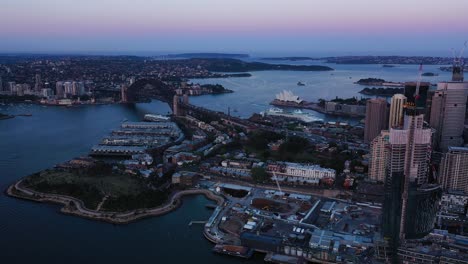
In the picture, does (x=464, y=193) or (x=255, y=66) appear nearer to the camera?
(x=464, y=193)

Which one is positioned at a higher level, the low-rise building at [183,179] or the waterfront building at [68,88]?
the waterfront building at [68,88]

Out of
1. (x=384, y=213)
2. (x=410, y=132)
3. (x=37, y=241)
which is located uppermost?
(x=410, y=132)

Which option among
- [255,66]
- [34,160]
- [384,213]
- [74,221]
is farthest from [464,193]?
[255,66]

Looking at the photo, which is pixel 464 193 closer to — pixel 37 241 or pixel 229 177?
pixel 229 177

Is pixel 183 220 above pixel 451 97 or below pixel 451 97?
below

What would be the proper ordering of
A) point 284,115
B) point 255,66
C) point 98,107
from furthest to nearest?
point 255,66 < point 98,107 < point 284,115

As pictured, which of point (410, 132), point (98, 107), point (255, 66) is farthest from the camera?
point (255, 66)

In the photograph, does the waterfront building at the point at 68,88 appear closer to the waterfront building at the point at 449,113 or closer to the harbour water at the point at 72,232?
the harbour water at the point at 72,232

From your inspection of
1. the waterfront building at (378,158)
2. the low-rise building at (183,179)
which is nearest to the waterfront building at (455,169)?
the waterfront building at (378,158)
